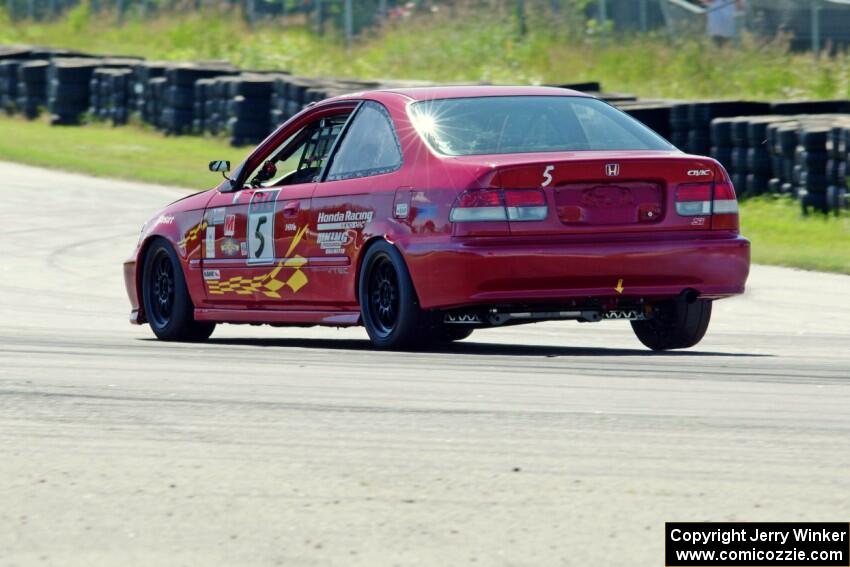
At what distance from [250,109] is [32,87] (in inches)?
268

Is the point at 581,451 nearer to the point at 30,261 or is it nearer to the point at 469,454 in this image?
the point at 469,454

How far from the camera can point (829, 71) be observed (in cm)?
2628

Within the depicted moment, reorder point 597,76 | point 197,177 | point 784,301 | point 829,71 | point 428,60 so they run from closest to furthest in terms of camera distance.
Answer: point 784,301
point 197,177
point 829,71
point 597,76
point 428,60

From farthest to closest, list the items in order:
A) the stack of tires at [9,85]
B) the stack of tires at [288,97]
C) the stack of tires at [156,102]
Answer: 1. the stack of tires at [9,85]
2. the stack of tires at [156,102]
3. the stack of tires at [288,97]

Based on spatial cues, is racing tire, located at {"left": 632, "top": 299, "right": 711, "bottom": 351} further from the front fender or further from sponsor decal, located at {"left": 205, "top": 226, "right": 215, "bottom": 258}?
the front fender

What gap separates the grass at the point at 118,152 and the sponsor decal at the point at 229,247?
13.3 meters

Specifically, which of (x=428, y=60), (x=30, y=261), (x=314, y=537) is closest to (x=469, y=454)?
(x=314, y=537)

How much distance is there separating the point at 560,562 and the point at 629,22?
93.1 feet

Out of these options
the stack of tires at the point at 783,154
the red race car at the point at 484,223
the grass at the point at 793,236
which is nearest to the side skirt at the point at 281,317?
the red race car at the point at 484,223

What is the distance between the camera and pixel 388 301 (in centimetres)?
865

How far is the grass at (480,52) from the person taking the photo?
27.9 meters

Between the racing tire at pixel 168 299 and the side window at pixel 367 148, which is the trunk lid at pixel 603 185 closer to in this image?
the side window at pixel 367 148

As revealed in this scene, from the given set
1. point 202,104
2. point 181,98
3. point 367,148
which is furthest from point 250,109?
point 367,148

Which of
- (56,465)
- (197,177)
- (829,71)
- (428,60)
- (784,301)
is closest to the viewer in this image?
(56,465)
